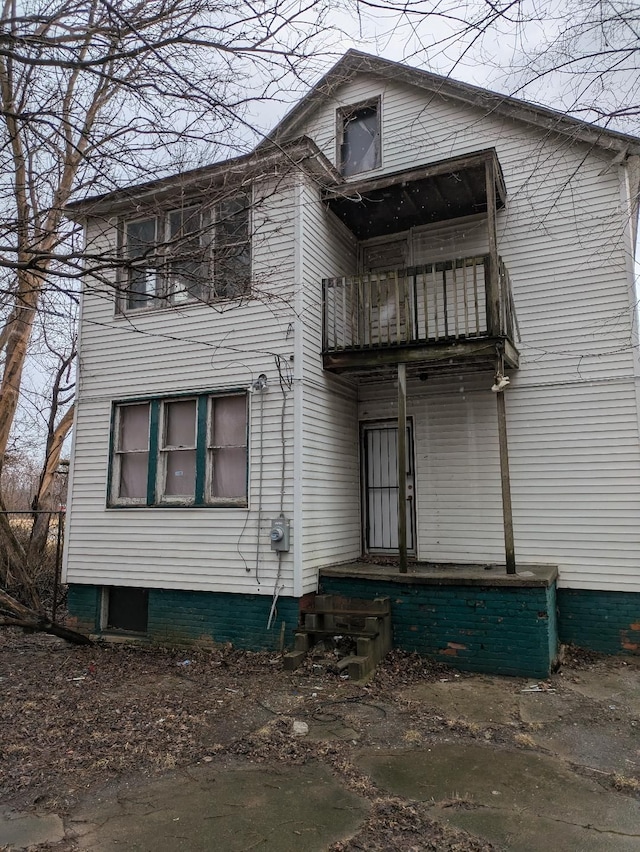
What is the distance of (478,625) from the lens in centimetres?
688

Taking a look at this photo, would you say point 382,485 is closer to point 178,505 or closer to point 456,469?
point 456,469

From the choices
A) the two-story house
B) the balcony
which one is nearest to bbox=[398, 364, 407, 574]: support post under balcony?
A: the two-story house

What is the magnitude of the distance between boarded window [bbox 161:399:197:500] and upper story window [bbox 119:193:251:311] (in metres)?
1.65

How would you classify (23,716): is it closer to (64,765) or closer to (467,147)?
(64,765)

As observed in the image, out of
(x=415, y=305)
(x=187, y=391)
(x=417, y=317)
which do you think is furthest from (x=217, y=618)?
(x=415, y=305)

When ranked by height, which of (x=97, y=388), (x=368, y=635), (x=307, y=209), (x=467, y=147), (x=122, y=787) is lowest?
(x=122, y=787)

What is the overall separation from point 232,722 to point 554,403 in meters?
5.96

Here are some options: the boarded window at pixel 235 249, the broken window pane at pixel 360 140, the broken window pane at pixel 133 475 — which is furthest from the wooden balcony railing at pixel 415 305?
the broken window pane at pixel 133 475

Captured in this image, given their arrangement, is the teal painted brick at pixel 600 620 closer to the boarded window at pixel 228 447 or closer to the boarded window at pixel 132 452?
the boarded window at pixel 228 447

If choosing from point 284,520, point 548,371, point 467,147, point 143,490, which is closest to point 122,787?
point 284,520

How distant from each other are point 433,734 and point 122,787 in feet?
8.46

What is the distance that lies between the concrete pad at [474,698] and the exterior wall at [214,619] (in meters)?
1.98

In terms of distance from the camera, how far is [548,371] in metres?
8.35

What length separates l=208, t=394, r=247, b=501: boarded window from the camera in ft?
26.7
